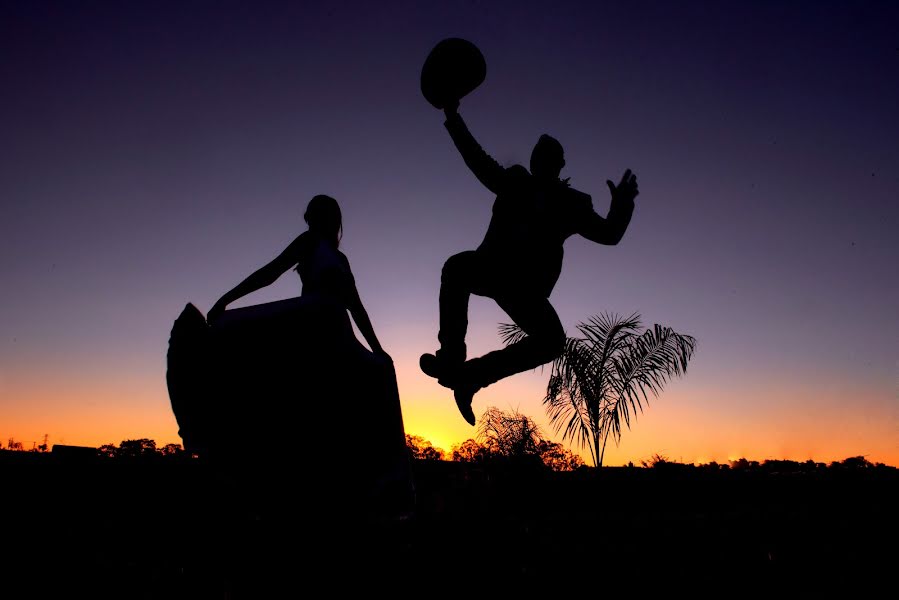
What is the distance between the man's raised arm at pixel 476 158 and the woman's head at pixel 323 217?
1027 mm

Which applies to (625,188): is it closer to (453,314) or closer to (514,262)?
(514,262)

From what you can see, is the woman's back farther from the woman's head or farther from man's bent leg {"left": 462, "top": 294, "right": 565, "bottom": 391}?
man's bent leg {"left": 462, "top": 294, "right": 565, "bottom": 391}

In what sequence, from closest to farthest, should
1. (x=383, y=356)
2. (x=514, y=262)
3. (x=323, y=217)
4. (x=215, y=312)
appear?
(x=215, y=312)
(x=514, y=262)
(x=383, y=356)
(x=323, y=217)

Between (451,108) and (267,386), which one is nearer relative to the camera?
(267,386)

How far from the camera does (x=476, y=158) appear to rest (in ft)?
10.5

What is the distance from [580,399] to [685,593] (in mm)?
8178

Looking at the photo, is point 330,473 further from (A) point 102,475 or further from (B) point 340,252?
(A) point 102,475

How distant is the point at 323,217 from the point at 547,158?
1.62 meters

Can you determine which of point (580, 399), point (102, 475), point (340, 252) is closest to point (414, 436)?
point (580, 399)

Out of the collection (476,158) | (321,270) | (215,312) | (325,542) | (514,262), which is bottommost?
(325,542)

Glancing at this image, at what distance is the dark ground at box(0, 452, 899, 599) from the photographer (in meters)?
2.63

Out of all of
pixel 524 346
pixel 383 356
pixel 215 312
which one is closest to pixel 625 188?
pixel 524 346

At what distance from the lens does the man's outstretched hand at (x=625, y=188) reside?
12.4 feet

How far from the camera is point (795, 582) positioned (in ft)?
9.00
